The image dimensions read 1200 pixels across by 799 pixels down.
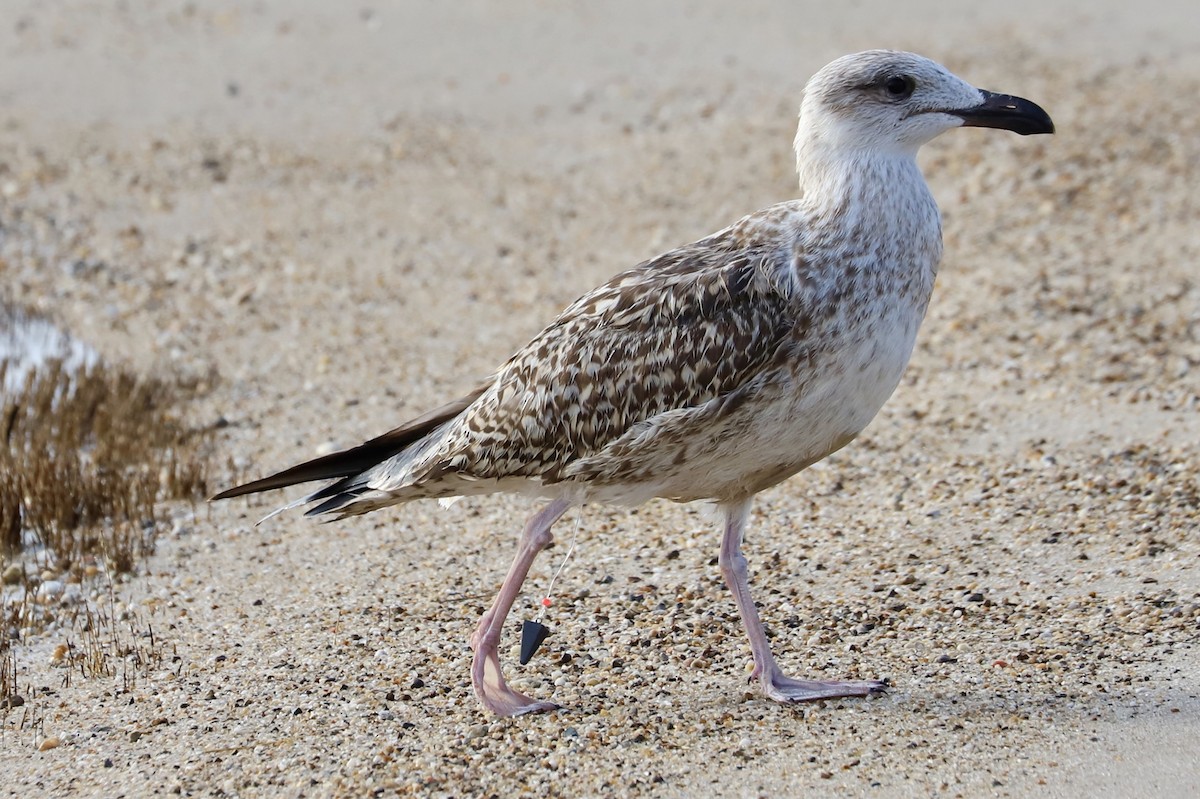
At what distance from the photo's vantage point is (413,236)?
1341 centimetres

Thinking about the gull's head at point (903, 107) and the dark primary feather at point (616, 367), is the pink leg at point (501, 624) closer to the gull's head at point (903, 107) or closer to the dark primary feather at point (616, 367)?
the dark primary feather at point (616, 367)

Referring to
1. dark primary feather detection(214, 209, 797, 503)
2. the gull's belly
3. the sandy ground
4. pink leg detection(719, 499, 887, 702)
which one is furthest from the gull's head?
the sandy ground

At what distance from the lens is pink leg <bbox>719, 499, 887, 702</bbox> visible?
18.3ft

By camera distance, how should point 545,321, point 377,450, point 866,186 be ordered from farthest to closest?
point 545,321, point 377,450, point 866,186

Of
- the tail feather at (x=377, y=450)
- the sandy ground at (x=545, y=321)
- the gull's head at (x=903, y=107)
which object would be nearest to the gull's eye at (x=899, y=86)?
the gull's head at (x=903, y=107)

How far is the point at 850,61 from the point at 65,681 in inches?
166

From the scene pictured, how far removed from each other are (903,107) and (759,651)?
218 centimetres

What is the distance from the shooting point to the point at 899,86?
5598 millimetres

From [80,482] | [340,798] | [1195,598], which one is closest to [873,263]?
[1195,598]

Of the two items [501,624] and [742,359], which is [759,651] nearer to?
[501,624]

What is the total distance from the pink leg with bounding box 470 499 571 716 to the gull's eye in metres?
2.04

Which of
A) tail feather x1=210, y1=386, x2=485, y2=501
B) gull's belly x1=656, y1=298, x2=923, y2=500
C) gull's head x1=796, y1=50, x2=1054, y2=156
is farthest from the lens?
tail feather x1=210, y1=386, x2=485, y2=501

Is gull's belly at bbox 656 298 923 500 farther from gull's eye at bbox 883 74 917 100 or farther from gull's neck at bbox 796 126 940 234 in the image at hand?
gull's eye at bbox 883 74 917 100

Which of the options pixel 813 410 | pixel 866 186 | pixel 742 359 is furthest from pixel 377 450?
pixel 866 186
